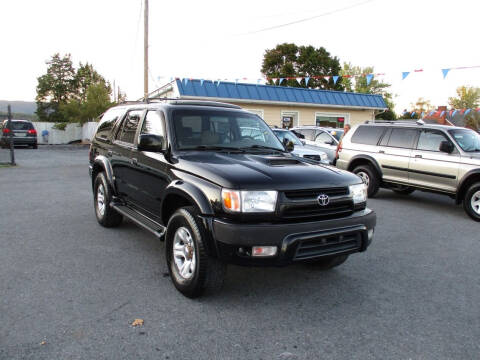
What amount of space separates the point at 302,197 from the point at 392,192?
808cm

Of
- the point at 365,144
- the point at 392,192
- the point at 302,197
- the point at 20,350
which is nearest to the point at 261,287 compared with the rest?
the point at 302,197

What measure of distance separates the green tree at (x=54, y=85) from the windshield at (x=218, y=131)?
53.9m

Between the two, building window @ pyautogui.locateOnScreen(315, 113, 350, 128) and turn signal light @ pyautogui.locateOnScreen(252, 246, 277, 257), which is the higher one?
building window @ pyautogui.locateOnScreen(315, 113, 350, 128)

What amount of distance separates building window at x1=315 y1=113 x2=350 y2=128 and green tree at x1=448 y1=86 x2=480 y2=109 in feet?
178

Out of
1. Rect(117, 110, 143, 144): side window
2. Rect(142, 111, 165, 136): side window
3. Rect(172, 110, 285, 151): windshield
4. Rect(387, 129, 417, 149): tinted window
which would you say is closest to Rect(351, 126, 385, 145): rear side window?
Rect(387, 129, 417, 149): tinted window

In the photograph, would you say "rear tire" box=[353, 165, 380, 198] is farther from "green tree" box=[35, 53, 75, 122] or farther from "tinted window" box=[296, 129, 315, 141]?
"green tree" box=[35, 53, 75, 122]

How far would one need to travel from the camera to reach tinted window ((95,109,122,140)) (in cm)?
591

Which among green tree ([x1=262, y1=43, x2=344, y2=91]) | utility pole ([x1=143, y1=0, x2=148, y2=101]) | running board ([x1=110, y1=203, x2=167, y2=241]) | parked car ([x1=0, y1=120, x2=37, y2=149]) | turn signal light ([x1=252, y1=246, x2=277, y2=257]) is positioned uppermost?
green tree ([x1=262, y1=43, x2=344, y2=91])

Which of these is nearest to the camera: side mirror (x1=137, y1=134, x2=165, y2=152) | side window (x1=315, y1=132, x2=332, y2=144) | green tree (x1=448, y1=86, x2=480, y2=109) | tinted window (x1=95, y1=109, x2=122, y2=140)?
side mirror (x1=137, y1=134, x2=165, y2=152)

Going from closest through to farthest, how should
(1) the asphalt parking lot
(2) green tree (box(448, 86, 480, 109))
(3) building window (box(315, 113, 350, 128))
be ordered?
(1) the asphalt parking lot, (3) building window (box(315, 113, 350, 128)), (2) green tree (box(448, 86, 480, 109))

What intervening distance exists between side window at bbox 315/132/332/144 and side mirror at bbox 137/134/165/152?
32.7 ft

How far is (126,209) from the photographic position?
5121mm

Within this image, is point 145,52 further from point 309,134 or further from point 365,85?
point 365,85

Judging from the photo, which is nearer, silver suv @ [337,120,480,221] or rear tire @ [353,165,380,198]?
silver suv @ [337,120,480,221]
